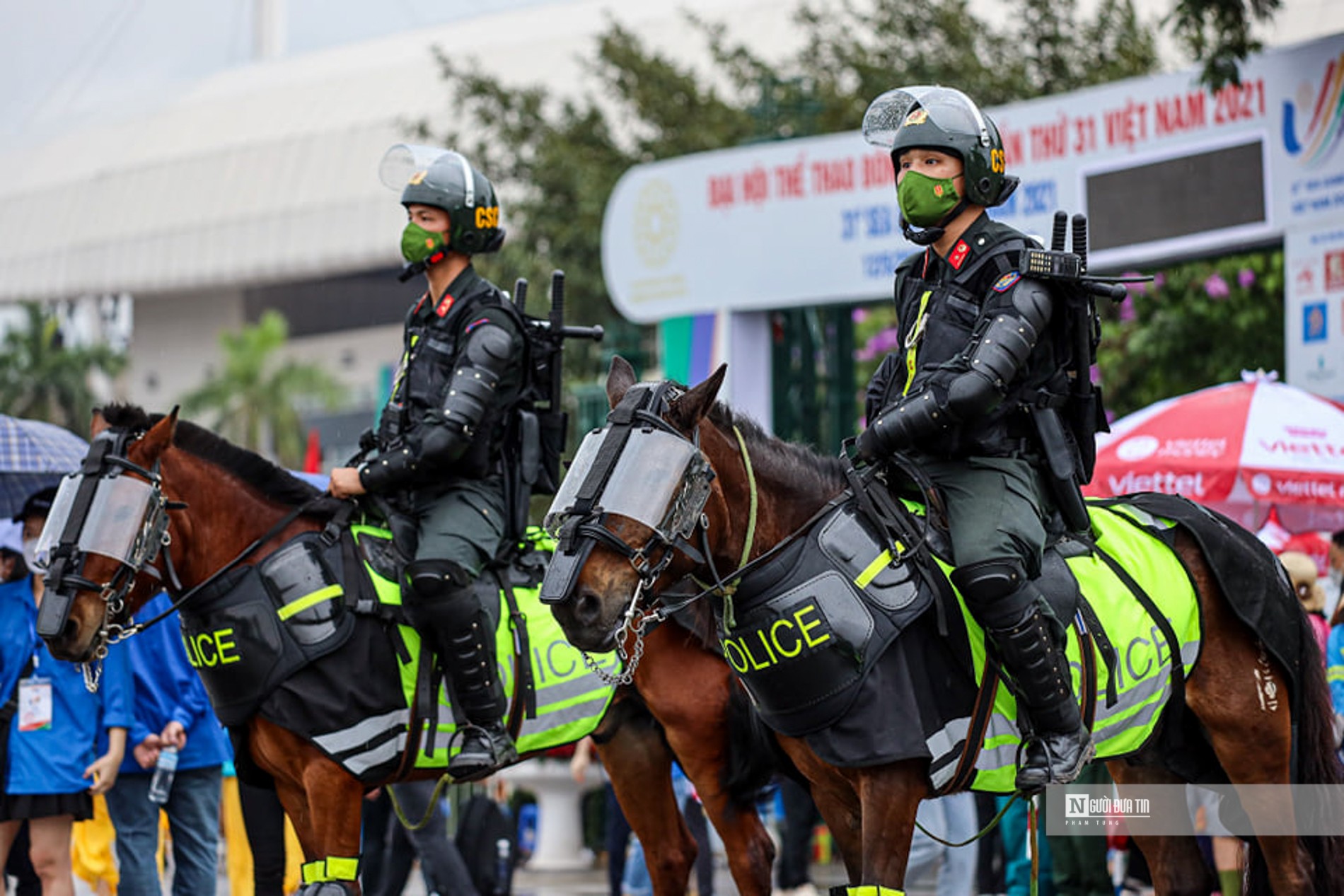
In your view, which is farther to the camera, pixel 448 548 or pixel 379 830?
pixel 379 830

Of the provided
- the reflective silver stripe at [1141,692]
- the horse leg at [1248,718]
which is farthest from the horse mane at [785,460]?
the horse leg at [1248,718]

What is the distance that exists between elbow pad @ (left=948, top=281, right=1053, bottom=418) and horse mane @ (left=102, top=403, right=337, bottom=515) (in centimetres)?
299

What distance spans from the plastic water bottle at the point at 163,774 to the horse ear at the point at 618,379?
425cm

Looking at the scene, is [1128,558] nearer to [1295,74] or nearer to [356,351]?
[1295,74]

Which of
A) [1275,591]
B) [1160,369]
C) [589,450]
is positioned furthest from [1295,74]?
[589,450]

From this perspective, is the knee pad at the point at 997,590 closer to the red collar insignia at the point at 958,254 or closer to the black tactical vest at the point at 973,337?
the black tactical vest at the point at 973,337

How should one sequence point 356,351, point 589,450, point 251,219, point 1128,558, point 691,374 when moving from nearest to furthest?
point 589,450 < point 1128,558 < point 691,374 < point 251,219 < point 356,351

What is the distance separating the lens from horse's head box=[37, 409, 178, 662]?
6.98 metres

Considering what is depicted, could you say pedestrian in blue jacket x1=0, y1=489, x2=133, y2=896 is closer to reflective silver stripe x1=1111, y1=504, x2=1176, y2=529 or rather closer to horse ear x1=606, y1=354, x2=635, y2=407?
horse ear x1=606, y1=354, x2=635, y2=407

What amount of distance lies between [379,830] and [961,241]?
6.48m

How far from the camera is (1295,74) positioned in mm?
13016

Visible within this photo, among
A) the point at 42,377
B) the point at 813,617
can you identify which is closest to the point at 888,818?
the point at 813,617

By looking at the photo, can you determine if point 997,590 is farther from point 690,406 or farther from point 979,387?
point 690,406

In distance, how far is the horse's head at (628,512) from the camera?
18.3ft
